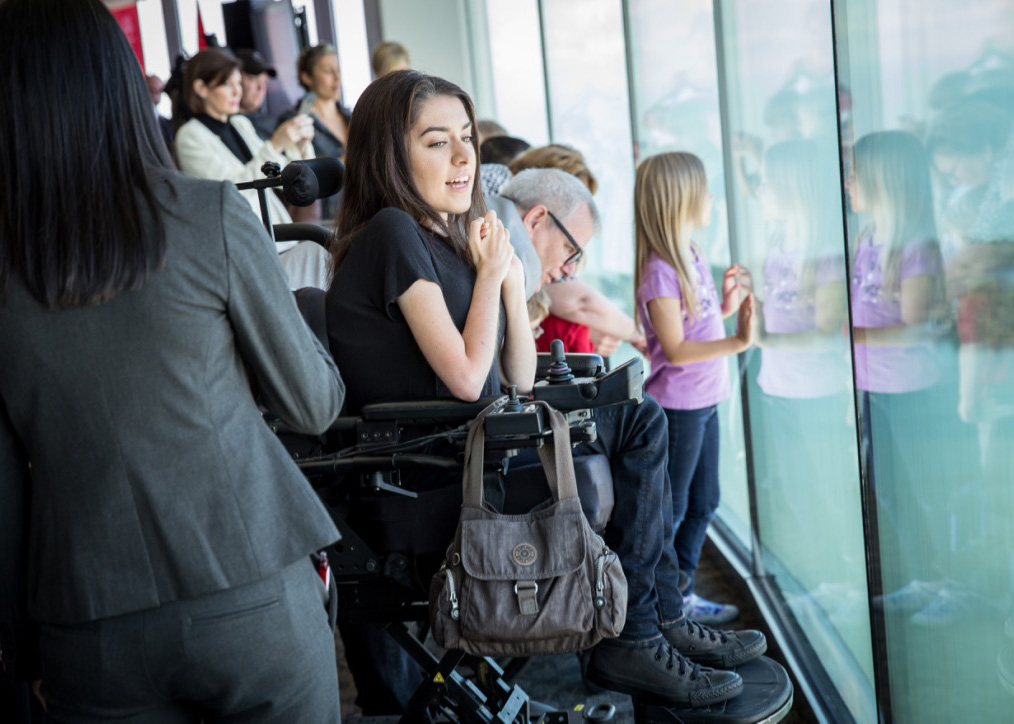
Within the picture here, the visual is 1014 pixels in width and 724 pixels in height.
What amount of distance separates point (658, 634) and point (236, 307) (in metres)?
1.19

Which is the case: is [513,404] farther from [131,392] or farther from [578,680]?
[578,680]

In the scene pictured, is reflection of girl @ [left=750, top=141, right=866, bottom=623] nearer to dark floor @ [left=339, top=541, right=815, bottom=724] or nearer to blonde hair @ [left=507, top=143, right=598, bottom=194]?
dark floor @ [left=339, top=541, right=815, bottom=724]

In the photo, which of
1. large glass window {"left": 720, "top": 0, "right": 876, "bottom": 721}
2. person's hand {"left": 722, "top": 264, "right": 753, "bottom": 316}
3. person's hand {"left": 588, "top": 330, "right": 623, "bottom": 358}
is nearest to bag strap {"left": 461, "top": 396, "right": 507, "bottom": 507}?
large glass window {"left": 720, "top": 0, "right": 876, "bottom": 721}

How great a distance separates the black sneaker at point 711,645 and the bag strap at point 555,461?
65 cm

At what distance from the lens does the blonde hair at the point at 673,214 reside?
118 inches

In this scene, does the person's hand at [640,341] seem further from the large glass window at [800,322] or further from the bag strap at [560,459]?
the bag strap at [560,459]

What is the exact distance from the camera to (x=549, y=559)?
165cm

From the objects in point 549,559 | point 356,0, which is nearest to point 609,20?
point 549,559

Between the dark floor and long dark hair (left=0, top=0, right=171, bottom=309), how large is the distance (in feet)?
5.28

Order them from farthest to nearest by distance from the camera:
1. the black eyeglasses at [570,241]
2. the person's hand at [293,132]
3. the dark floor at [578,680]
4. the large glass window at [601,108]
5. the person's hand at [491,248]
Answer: the large glass window at [601,108]
the person's hand at [293,132]
the black eyeglasses at [570,241]
the dark floor at [578,680]
the person's hand at [491,248]

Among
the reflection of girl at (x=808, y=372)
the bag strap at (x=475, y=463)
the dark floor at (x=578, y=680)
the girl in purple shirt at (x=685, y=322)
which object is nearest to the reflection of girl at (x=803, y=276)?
the reflection of girl at (x=808, y=372)

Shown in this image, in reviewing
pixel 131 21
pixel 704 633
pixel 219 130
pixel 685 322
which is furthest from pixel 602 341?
pixel 131 21

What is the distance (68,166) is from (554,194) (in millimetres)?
1719

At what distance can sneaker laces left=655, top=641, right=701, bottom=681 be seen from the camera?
6.66ft
